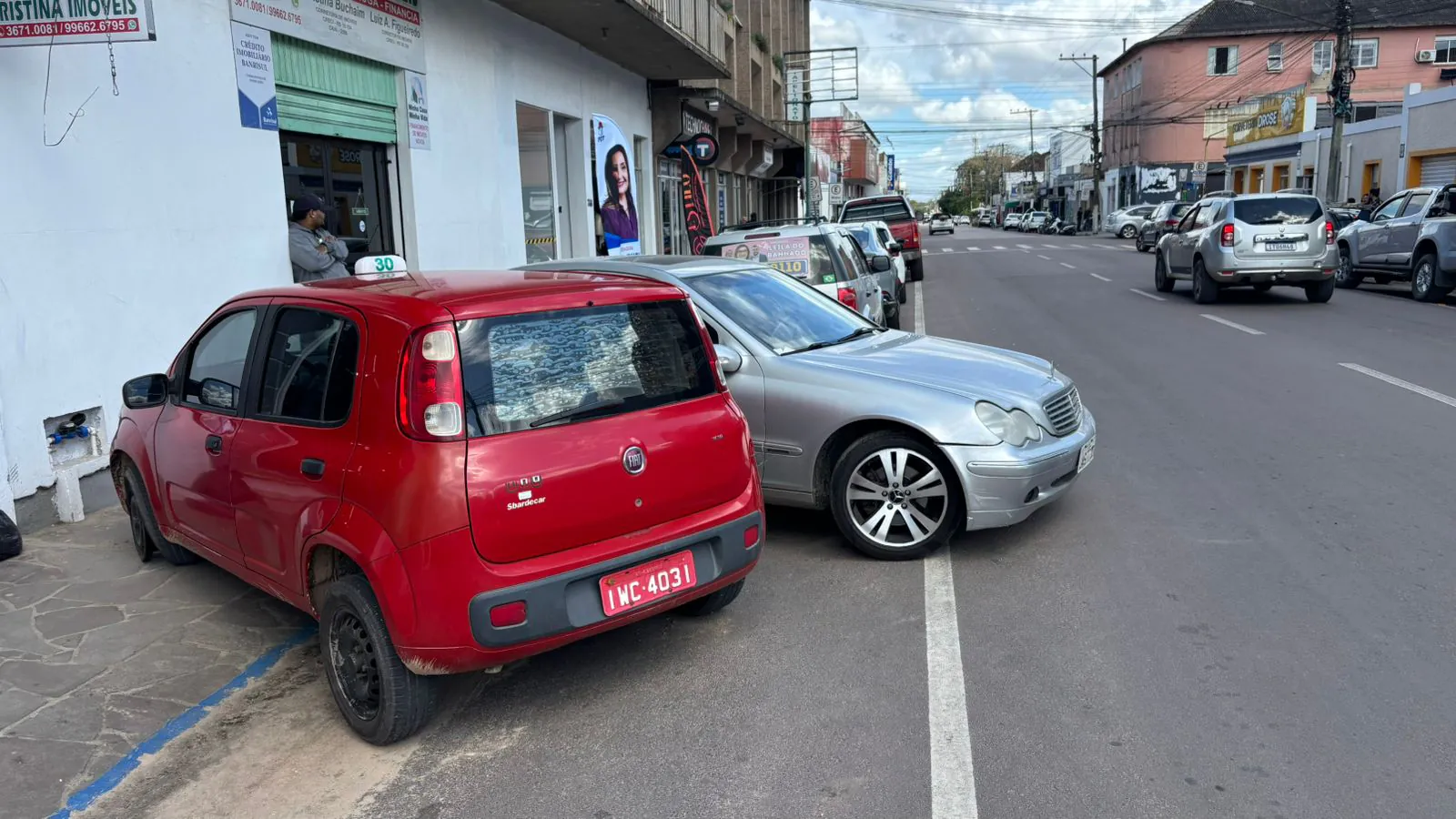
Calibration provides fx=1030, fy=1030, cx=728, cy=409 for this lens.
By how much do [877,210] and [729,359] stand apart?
20625 mm

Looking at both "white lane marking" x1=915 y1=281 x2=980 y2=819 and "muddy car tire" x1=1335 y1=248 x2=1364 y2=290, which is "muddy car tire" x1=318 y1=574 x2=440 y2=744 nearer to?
"white lane marking" x1=915 y1=281 x2=980 y2=819

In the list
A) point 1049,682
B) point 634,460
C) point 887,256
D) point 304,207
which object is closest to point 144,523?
point 634,460

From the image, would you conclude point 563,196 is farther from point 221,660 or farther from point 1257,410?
point 221,660

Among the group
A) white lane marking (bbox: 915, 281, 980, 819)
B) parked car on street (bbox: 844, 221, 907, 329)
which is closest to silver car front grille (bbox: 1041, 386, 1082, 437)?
white lane marking (bbox: 915, 281, 980, 819)

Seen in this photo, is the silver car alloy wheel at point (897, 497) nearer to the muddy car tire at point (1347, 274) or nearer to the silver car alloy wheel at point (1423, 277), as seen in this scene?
the silver car alloy wheel at point (1423, 277)

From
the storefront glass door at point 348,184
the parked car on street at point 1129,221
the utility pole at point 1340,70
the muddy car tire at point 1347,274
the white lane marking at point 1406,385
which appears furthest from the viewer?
the parked car on street at point 1129,221

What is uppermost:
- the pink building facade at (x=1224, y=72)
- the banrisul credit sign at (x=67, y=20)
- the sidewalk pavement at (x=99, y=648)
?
the pink building facade at (x=1224, y=72)

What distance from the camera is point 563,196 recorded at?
1602 cm

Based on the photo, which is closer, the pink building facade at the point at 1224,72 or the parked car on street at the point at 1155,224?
the parked car on street at the point at 1155,224

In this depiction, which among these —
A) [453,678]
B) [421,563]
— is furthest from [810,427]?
[421,563]

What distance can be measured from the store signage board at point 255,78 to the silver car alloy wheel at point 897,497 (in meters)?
5.79

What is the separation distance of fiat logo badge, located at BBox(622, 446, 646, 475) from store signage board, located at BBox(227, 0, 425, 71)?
6194mm

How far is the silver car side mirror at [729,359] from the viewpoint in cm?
563

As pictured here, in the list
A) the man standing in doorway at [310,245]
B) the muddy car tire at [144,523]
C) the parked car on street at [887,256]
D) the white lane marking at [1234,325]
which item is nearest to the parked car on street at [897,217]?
the parked car on street at [887,256]
